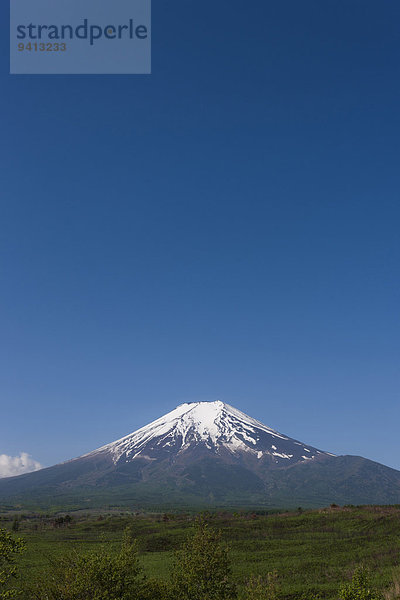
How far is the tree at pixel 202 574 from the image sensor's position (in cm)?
2592

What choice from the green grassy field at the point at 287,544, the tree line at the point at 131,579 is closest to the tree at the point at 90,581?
the tree line at the point at 131,579

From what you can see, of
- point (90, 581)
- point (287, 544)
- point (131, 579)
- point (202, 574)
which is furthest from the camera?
point (287, 544)

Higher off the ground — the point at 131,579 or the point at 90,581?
the point at 90,581

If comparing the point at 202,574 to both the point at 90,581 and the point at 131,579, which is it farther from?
the point at 90,581

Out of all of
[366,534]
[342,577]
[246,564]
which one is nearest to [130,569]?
[342,577]

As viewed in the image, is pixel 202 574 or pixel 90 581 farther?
pixel 202 574

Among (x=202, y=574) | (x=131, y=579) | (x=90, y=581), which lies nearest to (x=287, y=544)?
(x=202, y=574)

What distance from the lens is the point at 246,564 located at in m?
55.3

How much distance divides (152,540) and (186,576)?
5693 cm

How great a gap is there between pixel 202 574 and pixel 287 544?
46.8 meters

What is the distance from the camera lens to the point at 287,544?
66.8m

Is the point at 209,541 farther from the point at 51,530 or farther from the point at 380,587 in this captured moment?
the point at 51,530

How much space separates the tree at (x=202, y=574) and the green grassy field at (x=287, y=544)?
12.1 metres

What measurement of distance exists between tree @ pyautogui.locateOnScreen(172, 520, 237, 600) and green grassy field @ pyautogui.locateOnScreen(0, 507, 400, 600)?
476 inches
